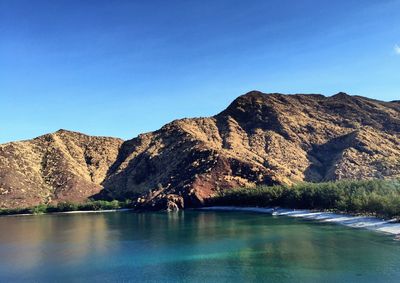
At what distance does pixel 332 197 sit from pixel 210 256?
220 ft

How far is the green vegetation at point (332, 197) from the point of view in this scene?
94125mm

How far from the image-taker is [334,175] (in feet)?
591

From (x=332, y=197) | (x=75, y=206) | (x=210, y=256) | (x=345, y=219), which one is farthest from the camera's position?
(x=75, y=206)

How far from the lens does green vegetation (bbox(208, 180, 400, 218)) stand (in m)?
94.1

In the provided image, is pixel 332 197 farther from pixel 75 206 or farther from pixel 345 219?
pixel 75 206

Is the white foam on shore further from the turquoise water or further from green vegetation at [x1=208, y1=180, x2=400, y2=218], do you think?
the turquoise water

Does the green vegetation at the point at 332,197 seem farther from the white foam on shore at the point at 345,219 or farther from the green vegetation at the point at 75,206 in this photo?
the green vegetation at the point at 75,206

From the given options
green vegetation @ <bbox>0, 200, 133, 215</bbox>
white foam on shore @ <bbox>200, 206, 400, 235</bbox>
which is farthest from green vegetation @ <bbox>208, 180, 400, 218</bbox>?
green vegetation @ <bbox>0, 200, 133, 215</bbox>

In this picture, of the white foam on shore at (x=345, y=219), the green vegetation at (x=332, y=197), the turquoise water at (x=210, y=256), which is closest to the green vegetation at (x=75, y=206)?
the green vegetation at (x=332, y=197)

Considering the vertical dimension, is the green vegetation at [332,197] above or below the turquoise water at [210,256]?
above

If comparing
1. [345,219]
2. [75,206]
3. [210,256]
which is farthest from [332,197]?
[75,206]

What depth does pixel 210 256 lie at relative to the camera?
63.3m

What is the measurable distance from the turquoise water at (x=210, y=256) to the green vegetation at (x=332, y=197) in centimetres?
1116

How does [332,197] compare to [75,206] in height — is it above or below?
below
